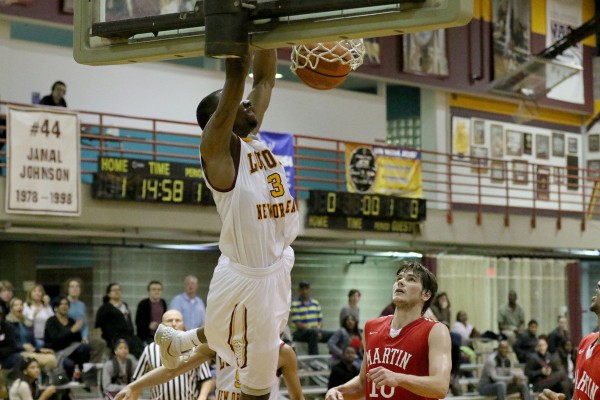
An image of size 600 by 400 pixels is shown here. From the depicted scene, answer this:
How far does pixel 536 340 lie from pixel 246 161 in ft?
48.4

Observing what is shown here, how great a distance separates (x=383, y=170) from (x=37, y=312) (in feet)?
22.2

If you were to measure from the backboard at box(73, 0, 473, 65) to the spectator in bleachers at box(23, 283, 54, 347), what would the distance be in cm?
917

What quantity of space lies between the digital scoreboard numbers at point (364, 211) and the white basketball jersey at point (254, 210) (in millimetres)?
12340

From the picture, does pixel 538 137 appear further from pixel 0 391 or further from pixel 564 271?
pixel 0 391

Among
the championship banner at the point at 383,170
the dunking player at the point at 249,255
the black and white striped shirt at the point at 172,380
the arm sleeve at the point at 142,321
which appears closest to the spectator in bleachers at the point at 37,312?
the arm sleeve at the point at 142,321

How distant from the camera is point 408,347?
5.46 metres


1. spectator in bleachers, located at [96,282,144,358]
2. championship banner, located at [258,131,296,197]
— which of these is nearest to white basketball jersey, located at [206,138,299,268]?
spectator in bleachers, located at [96,282,144,358]

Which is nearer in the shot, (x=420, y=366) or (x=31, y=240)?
(x=420, y=366)

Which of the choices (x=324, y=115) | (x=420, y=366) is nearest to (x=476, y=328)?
(x=324, y=115)

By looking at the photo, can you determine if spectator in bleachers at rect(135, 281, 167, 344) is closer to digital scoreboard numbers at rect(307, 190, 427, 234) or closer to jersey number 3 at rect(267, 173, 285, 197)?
digital scoreboard numbers at rect(307, 190, 427, 234)

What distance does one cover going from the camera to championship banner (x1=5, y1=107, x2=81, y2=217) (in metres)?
13.6

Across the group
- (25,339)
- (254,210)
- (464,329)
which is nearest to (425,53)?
(464,329)

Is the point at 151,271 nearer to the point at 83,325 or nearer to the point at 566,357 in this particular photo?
the point at 83,325

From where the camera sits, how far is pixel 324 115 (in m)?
20.6
